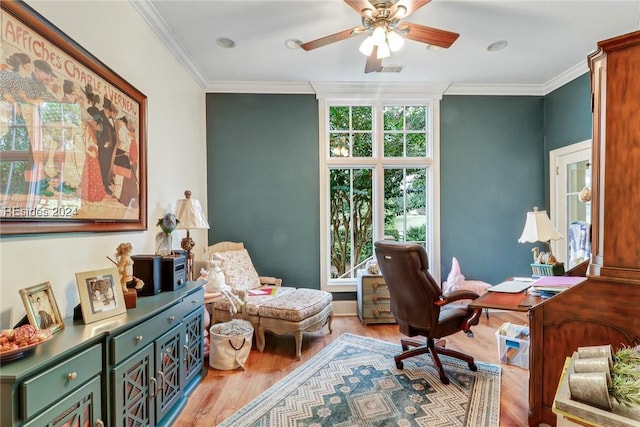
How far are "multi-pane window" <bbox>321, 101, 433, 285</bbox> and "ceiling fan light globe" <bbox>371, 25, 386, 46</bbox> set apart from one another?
1943mm

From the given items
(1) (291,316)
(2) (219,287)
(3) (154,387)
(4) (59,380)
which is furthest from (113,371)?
(1) (291,316)

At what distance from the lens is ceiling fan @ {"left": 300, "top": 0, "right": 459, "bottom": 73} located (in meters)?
1.91

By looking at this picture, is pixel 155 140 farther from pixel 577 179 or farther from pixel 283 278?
pixel 577 179

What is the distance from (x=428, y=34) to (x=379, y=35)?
1.18ft

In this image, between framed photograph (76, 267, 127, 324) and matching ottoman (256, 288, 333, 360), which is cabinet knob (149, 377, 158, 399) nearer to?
framed photograph (76, 267, 127, 324)

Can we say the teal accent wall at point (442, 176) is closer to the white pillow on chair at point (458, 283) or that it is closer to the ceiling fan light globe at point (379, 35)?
the white pillow on chair at point (458, 283)

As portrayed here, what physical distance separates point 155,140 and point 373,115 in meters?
2.67

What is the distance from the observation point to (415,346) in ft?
8.85

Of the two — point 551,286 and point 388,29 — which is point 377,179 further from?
point 551,286

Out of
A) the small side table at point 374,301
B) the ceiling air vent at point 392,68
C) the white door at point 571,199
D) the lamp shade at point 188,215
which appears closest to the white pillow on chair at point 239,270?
the lamp shade at point 188,215

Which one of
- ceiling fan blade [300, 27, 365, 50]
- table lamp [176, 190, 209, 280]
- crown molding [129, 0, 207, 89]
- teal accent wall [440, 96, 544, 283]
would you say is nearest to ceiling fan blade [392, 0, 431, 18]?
ceiling fan blade [300, 27, 365, 50]

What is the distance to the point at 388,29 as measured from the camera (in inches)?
82.3

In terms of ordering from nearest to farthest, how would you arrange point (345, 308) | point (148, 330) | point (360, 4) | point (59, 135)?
point (59, 135)
point (148, 330)
point (360, 4)
point (345, 308)

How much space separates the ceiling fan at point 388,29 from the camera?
1912 mm
